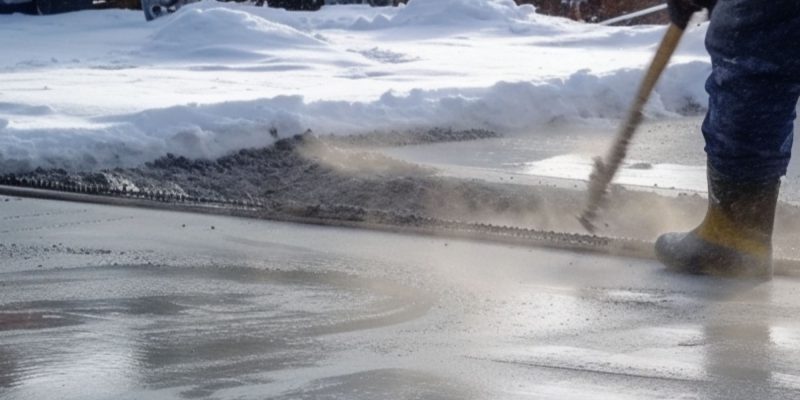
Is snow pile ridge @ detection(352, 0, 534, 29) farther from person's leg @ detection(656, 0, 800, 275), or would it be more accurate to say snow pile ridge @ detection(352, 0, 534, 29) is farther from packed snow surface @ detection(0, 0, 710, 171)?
person's leg @ detection(656, 0, 800, 275)

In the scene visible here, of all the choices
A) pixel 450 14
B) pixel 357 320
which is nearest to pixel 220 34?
pixel 450 14

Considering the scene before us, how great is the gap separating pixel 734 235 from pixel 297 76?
20.4ft

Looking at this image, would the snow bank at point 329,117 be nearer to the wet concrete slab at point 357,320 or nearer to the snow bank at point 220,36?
the wet concrete slab at point 357,320

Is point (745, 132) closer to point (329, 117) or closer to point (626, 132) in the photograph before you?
point (626, 132)

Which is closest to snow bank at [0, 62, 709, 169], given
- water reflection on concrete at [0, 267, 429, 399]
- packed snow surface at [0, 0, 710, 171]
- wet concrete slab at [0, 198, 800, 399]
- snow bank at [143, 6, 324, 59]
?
packed snow surface at [0, 0, 710, 171]

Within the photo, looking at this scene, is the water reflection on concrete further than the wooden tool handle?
No

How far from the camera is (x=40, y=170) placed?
17.8ft

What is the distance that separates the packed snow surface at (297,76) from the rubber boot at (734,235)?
2645 mm

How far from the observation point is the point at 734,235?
3.91 metres

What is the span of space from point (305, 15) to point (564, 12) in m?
6.21

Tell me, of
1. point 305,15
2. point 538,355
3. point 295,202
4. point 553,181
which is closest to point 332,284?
point 538,355

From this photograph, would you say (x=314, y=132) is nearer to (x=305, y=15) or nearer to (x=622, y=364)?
(x=622, y=364)

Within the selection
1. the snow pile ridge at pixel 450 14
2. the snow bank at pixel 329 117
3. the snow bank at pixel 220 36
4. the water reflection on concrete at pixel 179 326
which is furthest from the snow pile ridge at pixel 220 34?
the water reflection on concrete at pixel 179 326

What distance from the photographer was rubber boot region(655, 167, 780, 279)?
388cm
